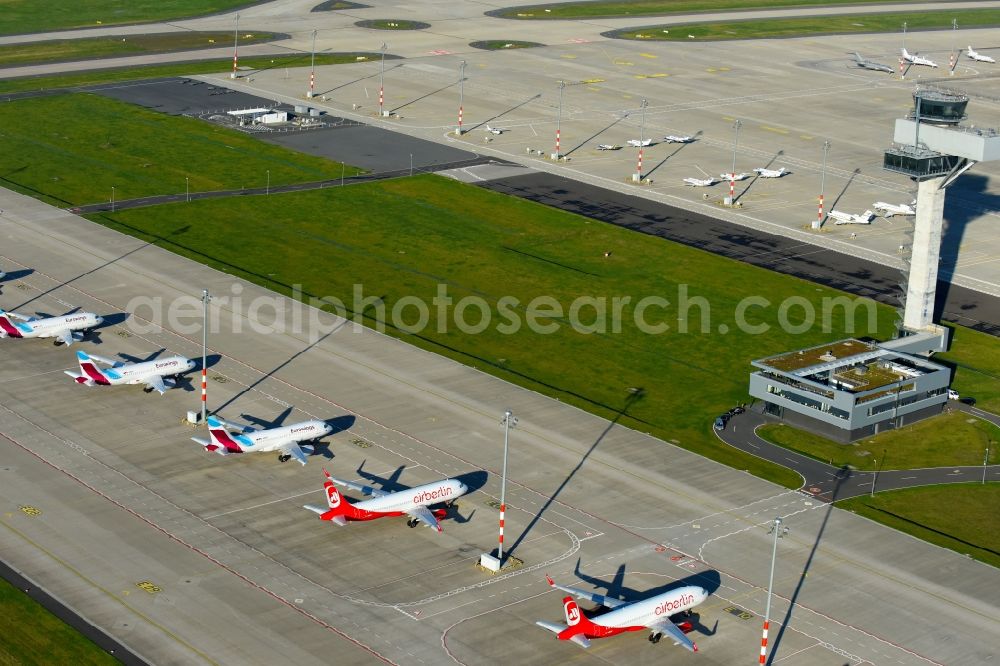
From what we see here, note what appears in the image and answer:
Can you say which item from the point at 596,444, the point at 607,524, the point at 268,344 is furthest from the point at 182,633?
the point at 268,344

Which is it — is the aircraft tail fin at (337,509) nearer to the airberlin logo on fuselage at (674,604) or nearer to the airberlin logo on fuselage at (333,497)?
the airberlin logo on fuselage at (333,497)

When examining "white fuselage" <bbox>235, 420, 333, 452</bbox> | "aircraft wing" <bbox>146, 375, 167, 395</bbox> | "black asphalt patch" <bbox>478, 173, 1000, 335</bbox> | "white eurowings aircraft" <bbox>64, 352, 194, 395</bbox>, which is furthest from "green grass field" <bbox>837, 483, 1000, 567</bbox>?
"white eurowings aircraft" <bbox>64, 352, 194, 395</bbox>

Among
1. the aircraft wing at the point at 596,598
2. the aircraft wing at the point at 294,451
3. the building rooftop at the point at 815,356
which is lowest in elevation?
the aircraft wing at the point at 596,598

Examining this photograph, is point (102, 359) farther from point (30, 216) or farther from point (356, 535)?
point (30, 216)

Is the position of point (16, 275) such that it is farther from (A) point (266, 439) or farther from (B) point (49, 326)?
(A) point (266, 439)

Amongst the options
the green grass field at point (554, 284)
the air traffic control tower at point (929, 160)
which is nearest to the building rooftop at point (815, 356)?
the green grass field at point (554, 284)

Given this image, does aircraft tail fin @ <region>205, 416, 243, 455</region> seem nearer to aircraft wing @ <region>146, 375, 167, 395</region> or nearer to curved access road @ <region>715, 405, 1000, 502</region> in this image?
aircraft wing @ <region>146, 375, 167, 395</region>
